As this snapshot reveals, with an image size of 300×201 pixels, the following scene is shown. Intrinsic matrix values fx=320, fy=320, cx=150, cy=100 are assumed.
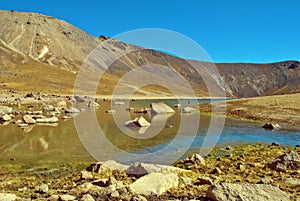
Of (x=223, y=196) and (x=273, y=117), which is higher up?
(x=273, y=117)

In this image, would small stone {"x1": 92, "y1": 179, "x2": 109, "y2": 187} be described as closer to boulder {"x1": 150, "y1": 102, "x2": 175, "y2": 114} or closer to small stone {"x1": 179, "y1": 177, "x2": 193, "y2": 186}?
small stone {"x1": 179, "y1": 177, "x2": 193, "y2": 186}

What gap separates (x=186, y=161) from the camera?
70.4 feet

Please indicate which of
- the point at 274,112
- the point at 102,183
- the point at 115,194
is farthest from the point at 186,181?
the point at 274,112

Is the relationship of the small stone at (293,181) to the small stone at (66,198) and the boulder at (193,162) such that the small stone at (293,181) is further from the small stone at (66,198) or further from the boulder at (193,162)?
the small stone at (66,198)

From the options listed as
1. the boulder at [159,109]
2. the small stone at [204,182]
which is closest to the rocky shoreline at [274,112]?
the boulder at [159,109]

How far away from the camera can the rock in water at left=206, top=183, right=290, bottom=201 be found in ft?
40.1

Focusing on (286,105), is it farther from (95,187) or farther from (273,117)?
(95,187)

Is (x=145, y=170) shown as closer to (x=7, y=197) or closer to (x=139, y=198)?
(x=139, y=198)

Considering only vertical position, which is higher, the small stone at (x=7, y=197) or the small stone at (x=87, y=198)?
the small stone at (x=87, y=198)

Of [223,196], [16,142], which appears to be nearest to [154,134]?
[16,142]

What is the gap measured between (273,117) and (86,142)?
1393 inches

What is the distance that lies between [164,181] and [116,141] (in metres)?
18.0

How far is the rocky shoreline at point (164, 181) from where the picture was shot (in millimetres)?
12977

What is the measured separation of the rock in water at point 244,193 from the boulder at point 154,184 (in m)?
2.25
